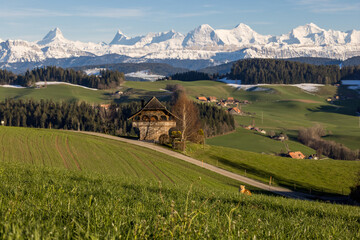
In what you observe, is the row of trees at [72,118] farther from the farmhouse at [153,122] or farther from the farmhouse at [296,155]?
the farmhouse at [153,122]

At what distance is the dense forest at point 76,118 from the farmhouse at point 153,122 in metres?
72.1

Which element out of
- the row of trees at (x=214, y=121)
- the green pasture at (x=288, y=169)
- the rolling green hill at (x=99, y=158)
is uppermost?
the rolling green hill at (x=99, y=158)

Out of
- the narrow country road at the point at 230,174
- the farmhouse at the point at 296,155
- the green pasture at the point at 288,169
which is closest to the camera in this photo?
the narrow country road at the point at 230,174

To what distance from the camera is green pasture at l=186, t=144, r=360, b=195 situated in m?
57.4

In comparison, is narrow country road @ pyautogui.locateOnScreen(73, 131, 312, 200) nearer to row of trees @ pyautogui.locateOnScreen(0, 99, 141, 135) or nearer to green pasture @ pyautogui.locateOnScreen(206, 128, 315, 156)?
green pasture @ pyautogui.locateOnScreen(206, 128, 315, 156)

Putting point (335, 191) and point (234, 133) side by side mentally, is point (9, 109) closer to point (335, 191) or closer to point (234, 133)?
point (234, 133)

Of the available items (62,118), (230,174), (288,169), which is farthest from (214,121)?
(230,174)

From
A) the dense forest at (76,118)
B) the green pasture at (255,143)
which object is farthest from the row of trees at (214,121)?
the green pasture at (255,143)

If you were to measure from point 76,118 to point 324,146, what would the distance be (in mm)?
100878

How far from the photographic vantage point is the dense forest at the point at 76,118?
5787 inches

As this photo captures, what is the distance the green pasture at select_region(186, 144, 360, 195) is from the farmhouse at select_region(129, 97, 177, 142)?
6.95m

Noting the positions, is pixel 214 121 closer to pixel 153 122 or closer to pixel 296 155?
pixel 296 155

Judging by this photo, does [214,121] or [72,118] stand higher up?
[72,118]

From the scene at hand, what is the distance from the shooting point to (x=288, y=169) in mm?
64688
